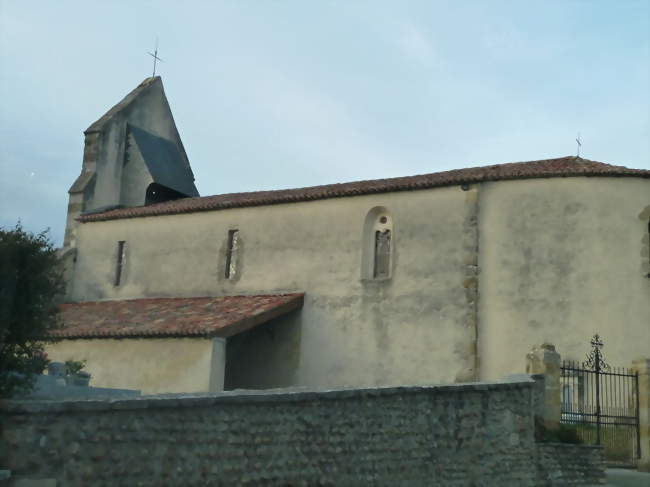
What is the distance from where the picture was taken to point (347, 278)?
71.3 ft

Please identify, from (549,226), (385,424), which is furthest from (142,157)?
(385,424)

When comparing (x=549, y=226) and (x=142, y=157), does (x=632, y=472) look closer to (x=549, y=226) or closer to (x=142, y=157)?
(x=549, y=226)

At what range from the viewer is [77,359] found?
21625 millimetres

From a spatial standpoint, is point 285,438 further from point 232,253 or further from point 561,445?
point 232,253

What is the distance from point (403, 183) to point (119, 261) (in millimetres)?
10014

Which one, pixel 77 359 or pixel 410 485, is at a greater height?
pixel 77 359

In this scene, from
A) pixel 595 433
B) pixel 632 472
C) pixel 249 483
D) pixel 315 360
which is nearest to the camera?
pixel 249 483

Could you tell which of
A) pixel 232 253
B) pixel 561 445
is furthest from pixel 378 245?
pixel 561 445

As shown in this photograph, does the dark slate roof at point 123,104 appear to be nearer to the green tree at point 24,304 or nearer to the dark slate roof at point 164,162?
the dark slate roof at point 164,162

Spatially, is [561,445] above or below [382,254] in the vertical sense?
below

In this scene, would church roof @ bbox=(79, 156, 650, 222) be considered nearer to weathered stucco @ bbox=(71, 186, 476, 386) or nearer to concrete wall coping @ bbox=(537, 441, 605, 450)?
weathered stucco @ bbox=(71, 186, 476, 386)

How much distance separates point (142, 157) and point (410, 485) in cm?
2150

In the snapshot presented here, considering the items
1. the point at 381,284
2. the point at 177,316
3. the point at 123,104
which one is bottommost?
the point at 177,316

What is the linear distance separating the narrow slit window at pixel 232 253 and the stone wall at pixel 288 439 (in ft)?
40.6
